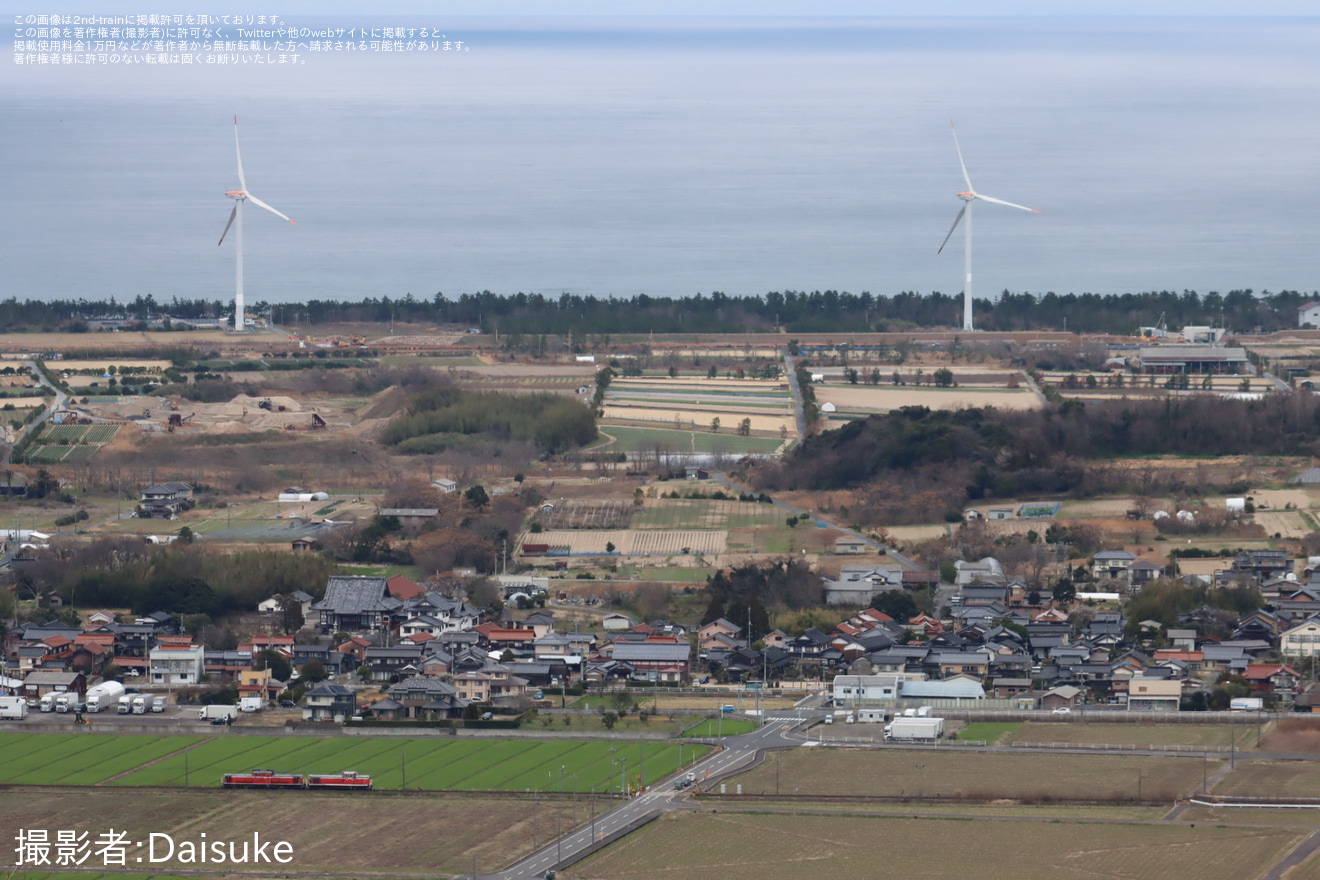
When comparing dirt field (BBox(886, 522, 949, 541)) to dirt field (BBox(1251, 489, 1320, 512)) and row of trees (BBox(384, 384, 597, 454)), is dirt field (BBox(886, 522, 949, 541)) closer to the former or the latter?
dirt field (BBox(1251, 489, 1320, 512))

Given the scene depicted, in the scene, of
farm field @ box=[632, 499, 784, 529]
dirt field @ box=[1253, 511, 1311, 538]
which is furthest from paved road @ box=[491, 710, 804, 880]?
dirt field @ box=[1253, 511, 1311, 538]

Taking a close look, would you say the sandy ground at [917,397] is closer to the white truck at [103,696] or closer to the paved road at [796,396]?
the paved road at [796,396]

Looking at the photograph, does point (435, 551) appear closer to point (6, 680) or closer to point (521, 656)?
point (521, 656)

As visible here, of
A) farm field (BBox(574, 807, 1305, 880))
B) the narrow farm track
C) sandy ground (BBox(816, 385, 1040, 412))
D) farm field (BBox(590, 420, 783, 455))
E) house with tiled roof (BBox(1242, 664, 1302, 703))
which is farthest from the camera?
sandy ground (BBox(816, 385, 1040, 412))

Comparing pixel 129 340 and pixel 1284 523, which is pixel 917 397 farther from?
pixel 129 340

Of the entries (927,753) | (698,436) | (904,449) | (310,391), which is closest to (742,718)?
(927,753)

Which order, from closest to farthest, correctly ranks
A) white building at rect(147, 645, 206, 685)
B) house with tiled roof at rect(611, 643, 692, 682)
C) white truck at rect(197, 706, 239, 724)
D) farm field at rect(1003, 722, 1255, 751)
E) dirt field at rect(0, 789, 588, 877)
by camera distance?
dirt field at rect(0, 789, 588, 877)
farm field at rect(1003, 722, 1255, 751)
white truck at rect(197, 706, 239, 724)
house with tiled roof at rect(611, 643, 692, 682)
white building at rect(147, 645, 206, 685)

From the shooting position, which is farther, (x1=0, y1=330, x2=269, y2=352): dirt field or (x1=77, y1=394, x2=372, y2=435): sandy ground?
(x1=0, y1=330, x2=269, y2=352): dirt field
